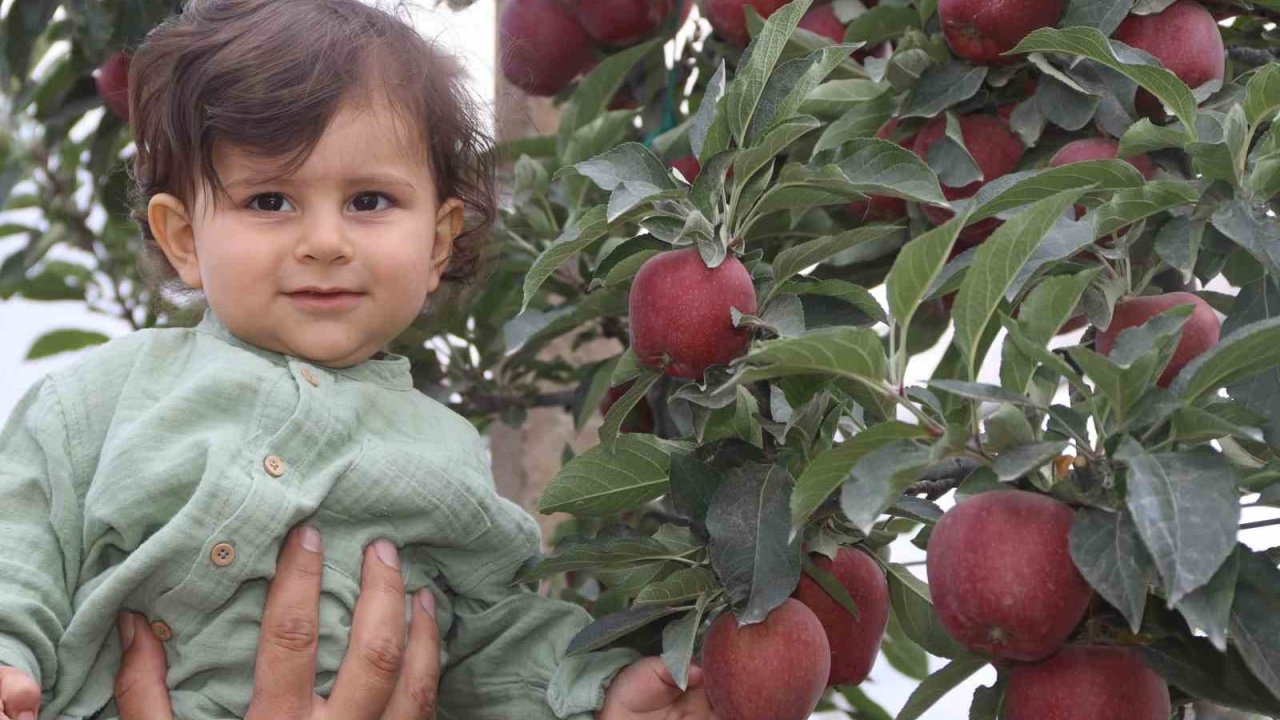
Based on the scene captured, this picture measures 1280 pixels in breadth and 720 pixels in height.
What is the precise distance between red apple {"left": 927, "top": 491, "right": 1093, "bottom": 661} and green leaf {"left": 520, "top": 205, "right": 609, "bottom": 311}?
0.94 feet

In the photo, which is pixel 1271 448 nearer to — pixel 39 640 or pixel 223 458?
pixel 223 458

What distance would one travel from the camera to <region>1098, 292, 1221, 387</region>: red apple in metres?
1.17

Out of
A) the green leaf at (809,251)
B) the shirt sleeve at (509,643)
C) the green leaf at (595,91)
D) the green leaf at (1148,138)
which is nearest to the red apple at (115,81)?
the green leaf at (595,91)

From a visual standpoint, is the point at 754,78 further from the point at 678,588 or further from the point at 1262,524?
the point at 1262,524

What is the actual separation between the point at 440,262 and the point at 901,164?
43 centimetres

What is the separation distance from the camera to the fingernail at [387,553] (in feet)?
4.06

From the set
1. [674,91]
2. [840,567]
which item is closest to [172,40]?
[840,567]

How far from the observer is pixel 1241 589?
98 cm

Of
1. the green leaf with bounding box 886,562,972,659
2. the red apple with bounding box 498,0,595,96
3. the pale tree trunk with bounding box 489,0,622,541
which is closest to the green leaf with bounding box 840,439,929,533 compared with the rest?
the green leaf with bounding box 886,562,972,659

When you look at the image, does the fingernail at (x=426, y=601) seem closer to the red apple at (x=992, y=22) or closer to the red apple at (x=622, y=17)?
the red apple at (x=992, y=22)

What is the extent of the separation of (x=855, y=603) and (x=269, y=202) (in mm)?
502

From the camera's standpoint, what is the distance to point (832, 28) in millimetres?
1699

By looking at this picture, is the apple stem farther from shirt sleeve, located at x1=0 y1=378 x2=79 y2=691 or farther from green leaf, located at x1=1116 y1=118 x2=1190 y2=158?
shirt sleeve, located at x1=0 y1=378 x2=79 y2=691

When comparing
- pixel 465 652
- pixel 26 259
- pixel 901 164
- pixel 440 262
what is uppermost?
pixel 901 164
